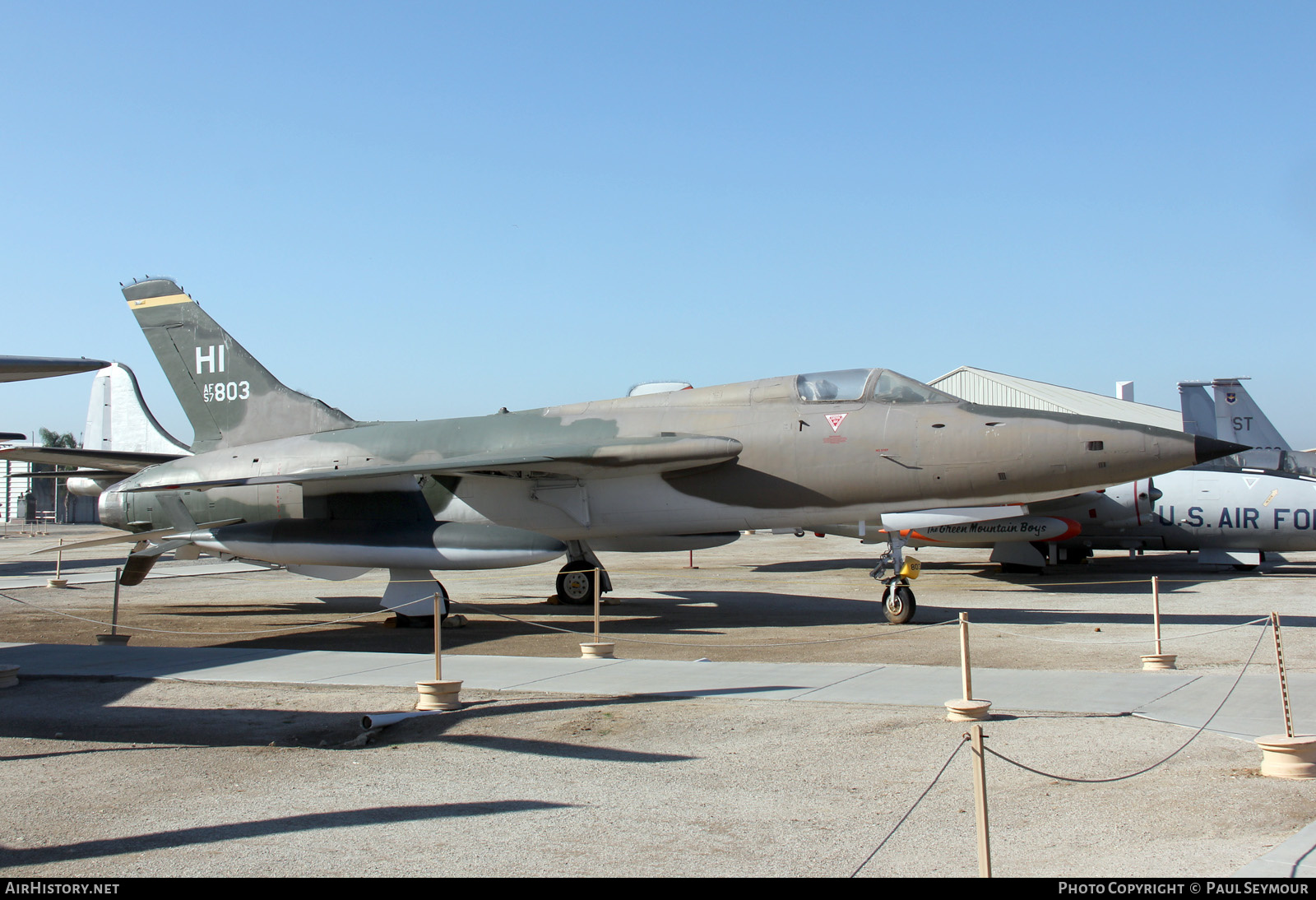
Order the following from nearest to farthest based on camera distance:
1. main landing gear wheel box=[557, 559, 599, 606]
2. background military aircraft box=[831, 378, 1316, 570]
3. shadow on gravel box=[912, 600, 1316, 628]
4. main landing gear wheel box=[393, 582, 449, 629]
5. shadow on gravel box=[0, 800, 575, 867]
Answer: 1. shadow on gravel box=[0, 800, 575, 867]
2. shadow on gravel box=[912, 600, 1316, 628]
3. main landing gear wheel box=[393, 582, 449, 629]
4. main landing gear wheel box=[557, 559, 599, 606]
5. background military aircraft box=[831, 378, 1316, 570]

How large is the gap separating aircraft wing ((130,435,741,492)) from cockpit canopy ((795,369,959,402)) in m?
1.25

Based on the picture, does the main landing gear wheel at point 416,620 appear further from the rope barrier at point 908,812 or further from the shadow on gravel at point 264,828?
the rope barrier at point 908,812

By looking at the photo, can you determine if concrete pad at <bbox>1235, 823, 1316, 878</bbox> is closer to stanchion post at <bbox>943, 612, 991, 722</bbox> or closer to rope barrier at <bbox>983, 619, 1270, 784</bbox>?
rope barrier at <bbox>983, 619, 1270, 784</bbox>

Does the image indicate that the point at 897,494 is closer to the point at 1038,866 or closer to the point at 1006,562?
the point at 1038,866

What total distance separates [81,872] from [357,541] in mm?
9573

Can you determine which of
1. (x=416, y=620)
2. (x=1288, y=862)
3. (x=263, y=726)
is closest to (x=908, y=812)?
(x=1288, y=862)

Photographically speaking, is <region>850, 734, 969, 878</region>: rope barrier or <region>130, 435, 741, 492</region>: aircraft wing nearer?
<region>850, 734, 969, 878</region>: rope barrier

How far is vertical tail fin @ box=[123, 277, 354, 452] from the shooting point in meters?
15.8

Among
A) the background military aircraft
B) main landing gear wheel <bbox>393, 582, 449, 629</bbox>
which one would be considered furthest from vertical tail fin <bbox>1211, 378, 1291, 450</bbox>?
main landing gear wheel <bbox>393, 582, 449, 629</bbox>

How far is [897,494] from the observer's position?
12297 mm

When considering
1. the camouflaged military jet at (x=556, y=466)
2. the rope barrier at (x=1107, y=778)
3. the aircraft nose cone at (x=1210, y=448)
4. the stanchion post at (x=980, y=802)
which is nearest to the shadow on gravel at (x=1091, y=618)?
the camouflaged military jet at (x=556, y=466)

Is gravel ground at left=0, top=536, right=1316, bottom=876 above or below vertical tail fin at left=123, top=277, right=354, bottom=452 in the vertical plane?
below

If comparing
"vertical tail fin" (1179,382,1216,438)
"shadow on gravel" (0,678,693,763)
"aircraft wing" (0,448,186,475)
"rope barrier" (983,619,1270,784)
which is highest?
"vertical tail fin" (1179,382,1216,438)

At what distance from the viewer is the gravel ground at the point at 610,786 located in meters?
4.20
